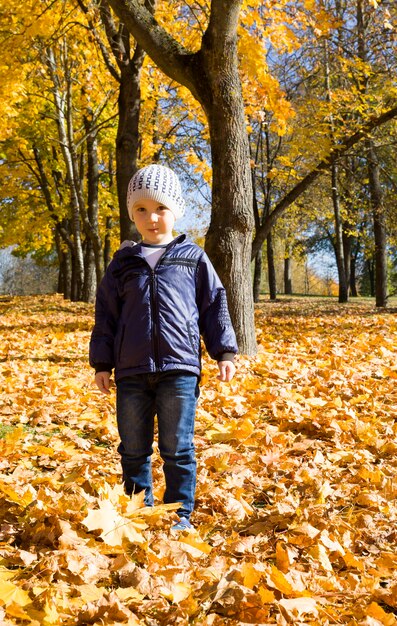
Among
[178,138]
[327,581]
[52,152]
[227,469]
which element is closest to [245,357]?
[227,469]

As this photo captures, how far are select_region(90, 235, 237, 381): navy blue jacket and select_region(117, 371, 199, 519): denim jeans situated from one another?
0.08 m

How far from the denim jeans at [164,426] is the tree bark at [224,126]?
379cm

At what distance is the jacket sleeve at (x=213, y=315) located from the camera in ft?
8.64

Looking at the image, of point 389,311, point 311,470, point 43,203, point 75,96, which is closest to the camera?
point 311,470

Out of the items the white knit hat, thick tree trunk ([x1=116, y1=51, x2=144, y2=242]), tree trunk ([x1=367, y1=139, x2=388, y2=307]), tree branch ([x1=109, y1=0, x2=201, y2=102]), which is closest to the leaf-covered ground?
the white knit hat

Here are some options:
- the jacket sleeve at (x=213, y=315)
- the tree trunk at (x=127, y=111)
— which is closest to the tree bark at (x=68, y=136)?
the tree trunk at (x=127, y=111)

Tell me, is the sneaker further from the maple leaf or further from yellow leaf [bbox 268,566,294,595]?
yellow leaf [bbox 268,566,294,595]

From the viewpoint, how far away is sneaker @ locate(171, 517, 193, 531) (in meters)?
2.49

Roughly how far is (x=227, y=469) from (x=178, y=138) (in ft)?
52.3

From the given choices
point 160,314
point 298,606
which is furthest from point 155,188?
point 298,606

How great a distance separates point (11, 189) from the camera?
21094 millimetres

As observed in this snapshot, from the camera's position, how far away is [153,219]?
259 centimetres

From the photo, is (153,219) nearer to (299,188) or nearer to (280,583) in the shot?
(280,583)

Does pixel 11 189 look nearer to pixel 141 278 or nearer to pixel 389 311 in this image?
pixel 389 311
